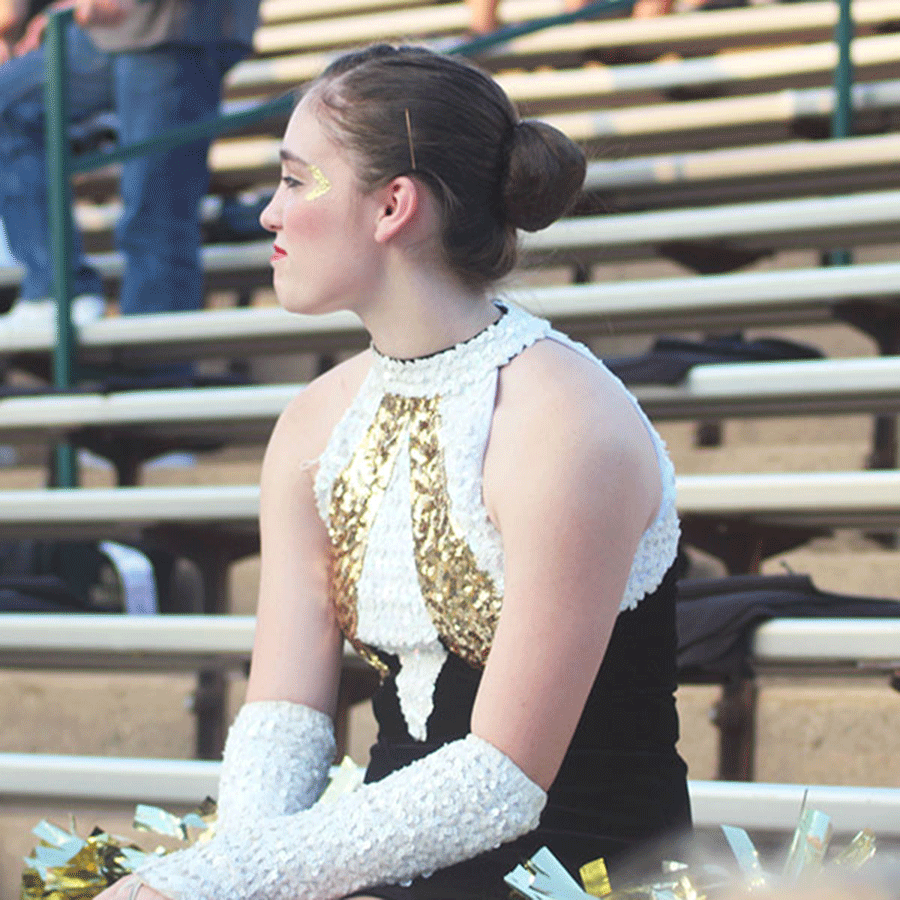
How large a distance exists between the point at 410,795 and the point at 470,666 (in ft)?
0.52

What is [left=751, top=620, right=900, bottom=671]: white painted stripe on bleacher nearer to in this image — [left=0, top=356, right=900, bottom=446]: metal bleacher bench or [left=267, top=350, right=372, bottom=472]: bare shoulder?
[left=0, top=356, right=900, bottom=446]: metal bleacher bench

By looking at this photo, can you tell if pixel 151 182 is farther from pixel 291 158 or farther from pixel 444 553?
pixel 444 553

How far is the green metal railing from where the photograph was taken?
3203mm

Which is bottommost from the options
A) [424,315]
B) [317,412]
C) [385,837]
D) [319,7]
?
[385,837]

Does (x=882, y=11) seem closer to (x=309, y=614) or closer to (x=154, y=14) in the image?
(x=154, y=14)

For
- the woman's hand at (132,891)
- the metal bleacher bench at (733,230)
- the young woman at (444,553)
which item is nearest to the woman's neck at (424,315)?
the young woman at (444,553)

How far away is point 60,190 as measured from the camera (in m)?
3.32

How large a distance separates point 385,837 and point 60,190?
233 centimetres

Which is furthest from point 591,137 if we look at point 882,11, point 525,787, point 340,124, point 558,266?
point 525,787

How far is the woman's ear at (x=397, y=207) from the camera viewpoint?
1410mm

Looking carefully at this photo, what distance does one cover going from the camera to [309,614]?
153 centimetres

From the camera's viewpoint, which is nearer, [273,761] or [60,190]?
[273,761]

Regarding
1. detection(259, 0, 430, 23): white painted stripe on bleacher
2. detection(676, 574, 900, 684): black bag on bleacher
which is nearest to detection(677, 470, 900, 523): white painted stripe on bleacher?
detection(676, 574, 900, 684): black bag on bleacher

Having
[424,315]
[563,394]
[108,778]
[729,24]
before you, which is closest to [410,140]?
[424,315]
